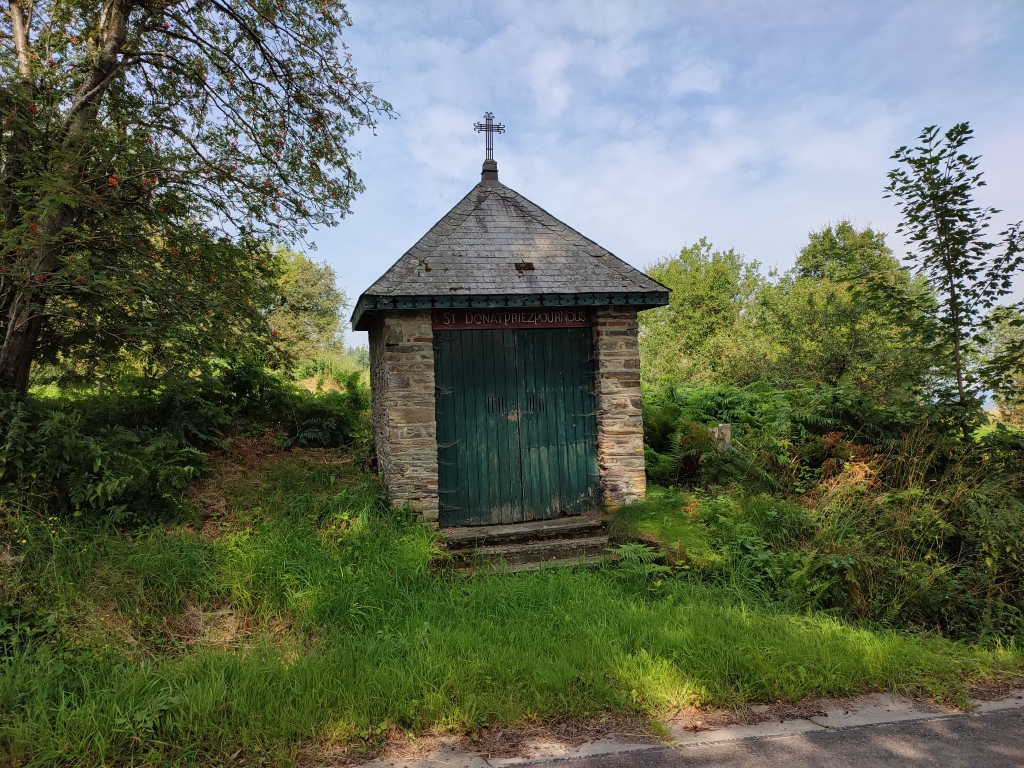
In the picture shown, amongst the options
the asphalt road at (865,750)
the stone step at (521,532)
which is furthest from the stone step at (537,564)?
the asphalt road at (865,750)

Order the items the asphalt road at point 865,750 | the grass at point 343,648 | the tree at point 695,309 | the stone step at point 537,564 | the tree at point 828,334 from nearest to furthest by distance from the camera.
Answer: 1. the asphalt road at point 865,750
2. the grass at point 343,648
3. the stone step at point 537,564
4. the tree at point 828,334
5. the tree at point 695,309

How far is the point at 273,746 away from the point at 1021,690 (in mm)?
5107

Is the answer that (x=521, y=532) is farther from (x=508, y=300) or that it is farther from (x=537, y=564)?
(x=508, y=300)

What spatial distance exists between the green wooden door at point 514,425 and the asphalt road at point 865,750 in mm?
4015

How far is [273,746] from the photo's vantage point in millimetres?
3279

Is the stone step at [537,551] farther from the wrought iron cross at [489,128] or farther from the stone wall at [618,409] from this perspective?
the wrought iron cross at [489,128]

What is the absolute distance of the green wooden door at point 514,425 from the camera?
23.2 ft

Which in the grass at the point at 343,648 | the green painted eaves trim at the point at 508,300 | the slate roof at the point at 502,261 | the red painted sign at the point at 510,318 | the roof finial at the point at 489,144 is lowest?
the grass at the point at 343,648

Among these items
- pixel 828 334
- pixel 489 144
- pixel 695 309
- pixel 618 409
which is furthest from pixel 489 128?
pixel 695 309

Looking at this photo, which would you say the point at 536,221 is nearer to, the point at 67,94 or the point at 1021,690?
the point at 67,94

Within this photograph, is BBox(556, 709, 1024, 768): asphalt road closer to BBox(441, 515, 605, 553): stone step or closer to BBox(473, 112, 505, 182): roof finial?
BBox(441, 515, 605, 553): stone step

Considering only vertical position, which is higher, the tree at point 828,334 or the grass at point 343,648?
the tree at point 828,334

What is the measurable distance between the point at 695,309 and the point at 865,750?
2699 centimetres

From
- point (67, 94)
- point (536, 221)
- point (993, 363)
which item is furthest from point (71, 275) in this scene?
point (993, 363)
